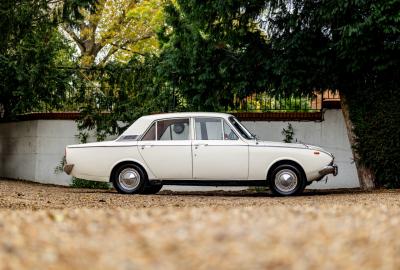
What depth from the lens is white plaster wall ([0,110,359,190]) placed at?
56.5 feet

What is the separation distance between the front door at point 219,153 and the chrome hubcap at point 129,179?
1122 millimetres

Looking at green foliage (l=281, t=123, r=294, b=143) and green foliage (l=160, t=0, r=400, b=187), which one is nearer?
green foliage (l=160, t=0, r=400, b=187)

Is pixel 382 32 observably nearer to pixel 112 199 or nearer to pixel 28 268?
pixel 112 199

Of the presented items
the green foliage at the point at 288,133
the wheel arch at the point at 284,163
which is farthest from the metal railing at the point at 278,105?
the wheel arch at the point at 284,163

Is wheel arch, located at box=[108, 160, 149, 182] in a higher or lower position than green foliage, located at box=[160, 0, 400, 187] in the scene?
lower

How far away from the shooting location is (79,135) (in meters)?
19.2

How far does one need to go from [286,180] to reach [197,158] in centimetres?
172

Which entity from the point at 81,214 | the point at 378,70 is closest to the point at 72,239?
the point at 81,214

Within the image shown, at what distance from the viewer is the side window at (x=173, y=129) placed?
14.6 meters

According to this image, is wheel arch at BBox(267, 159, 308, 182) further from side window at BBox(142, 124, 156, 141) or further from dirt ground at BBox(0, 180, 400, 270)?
dirt ground at BBox(0, 180, 400, 270)

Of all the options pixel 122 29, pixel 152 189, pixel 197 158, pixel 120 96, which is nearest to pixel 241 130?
pixel 197 158

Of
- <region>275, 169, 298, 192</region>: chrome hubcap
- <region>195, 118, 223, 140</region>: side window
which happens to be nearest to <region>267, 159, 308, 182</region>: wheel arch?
<region>275, 169, 298, 192</region>: chrome hubcap

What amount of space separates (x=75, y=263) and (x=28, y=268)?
194 mm

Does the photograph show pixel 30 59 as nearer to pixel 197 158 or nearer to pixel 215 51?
pixel 215 51
